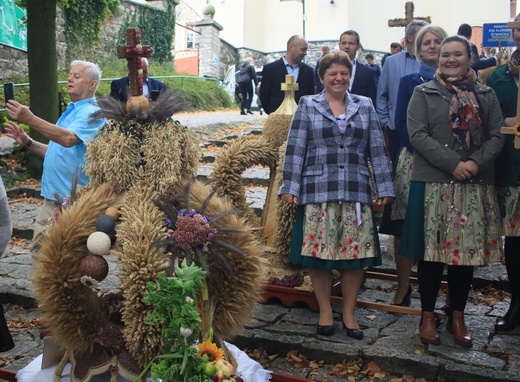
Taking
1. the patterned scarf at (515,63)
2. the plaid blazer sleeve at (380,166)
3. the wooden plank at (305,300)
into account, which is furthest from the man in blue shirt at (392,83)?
the wooden plank at (305,300)

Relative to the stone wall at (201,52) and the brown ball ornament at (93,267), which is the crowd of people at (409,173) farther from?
the stone wall at (201,52)

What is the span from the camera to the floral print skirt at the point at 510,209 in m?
4.14

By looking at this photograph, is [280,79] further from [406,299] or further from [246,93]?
[246,93]

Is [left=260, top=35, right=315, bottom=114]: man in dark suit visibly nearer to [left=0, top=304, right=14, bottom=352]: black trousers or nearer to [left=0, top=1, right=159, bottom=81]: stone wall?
[left=0, top=304, right=14, bottom=352]: black trousers

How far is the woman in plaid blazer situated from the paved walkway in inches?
7.8

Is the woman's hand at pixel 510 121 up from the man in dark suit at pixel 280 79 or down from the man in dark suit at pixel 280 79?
down

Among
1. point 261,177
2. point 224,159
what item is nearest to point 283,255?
point 224,159

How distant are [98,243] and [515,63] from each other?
2783mm

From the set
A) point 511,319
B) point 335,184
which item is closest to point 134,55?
point 335,184

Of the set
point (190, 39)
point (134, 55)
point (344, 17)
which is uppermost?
point (344, 17)

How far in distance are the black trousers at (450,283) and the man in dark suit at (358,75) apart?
2.50 metres

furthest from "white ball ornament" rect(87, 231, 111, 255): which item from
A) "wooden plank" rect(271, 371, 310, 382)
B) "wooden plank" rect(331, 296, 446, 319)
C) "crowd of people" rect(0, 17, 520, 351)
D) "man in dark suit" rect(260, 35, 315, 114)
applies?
"man in dark suit" rect(260, 35, 315, 114)

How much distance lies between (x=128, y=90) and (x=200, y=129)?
31.9 feet

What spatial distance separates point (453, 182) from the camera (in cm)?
397
